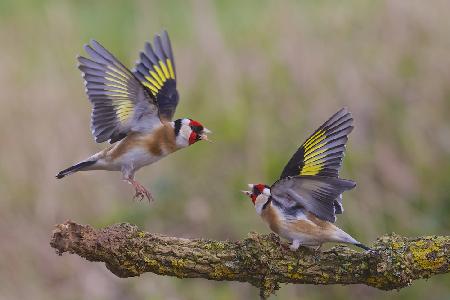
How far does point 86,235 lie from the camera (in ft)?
13.9

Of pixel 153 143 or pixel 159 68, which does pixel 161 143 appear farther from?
pixel 159 68

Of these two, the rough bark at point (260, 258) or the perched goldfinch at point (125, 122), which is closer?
the rough bark at point (260, 258)

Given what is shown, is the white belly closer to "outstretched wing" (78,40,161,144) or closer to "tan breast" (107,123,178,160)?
"tan breast" (107,123,178,160)

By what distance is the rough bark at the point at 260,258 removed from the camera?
174 inches

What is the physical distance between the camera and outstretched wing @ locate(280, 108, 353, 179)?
497 cm

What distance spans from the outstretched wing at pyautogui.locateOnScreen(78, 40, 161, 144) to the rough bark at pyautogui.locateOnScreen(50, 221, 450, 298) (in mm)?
1174

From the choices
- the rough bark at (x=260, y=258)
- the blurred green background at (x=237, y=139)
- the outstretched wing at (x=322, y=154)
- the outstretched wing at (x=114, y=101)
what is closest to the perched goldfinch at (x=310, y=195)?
the outstretched wing at (x=322, y=154)

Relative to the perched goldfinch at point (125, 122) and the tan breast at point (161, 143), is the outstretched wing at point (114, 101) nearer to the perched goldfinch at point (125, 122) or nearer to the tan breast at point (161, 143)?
the perched goldfinch at point (125, 122)

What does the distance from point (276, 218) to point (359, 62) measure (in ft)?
18.6

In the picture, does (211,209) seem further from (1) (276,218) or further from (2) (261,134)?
(1) (276,218)

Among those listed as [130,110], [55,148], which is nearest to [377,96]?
[55,148]

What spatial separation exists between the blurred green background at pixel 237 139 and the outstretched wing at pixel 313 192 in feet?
14.2

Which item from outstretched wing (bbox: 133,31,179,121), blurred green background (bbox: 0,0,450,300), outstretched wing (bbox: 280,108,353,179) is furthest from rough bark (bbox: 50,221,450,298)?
blurred green background (bbox: 0,0,450,300)

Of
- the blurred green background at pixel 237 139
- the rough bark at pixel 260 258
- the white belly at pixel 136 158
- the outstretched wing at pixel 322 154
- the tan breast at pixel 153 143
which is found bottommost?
the rough bark at pixel 260 258
